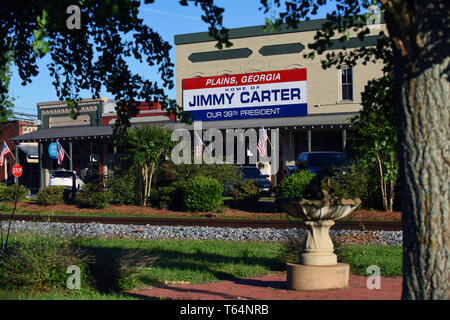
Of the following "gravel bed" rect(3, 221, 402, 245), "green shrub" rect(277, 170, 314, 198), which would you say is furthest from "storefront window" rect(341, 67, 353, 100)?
"gravel bed" rect(3, 221, 402, 245)

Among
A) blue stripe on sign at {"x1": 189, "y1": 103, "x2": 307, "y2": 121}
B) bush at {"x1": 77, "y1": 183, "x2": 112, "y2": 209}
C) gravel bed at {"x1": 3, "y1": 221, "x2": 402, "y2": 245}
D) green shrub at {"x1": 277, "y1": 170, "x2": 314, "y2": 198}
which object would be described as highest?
blue stripe on sign at {"x1": 189, "y1": 103, "x2": 307, "y2": 121}

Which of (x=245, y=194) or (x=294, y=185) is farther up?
(x=294, y=185)

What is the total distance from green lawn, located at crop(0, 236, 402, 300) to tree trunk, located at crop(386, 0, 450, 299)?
151 inches

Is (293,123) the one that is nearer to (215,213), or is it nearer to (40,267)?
(215,213)

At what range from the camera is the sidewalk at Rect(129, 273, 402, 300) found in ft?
22.5

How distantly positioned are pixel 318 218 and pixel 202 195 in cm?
1296

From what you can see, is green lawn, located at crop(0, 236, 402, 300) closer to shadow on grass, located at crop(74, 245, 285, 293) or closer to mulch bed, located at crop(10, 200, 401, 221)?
shadow on grass, located at crop(74, 245, 285, 293)

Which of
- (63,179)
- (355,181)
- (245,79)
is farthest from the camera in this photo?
(245,79)

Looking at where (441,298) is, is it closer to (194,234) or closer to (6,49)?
(6,49)

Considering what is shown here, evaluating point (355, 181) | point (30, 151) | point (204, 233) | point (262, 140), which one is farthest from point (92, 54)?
point (30, 151)

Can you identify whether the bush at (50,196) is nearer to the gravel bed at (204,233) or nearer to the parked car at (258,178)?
the parked car at (258,178)

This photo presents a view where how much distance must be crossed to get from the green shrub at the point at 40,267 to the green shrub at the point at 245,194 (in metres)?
13.3

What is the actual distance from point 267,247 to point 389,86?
5718mm

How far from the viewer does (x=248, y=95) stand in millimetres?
33438
